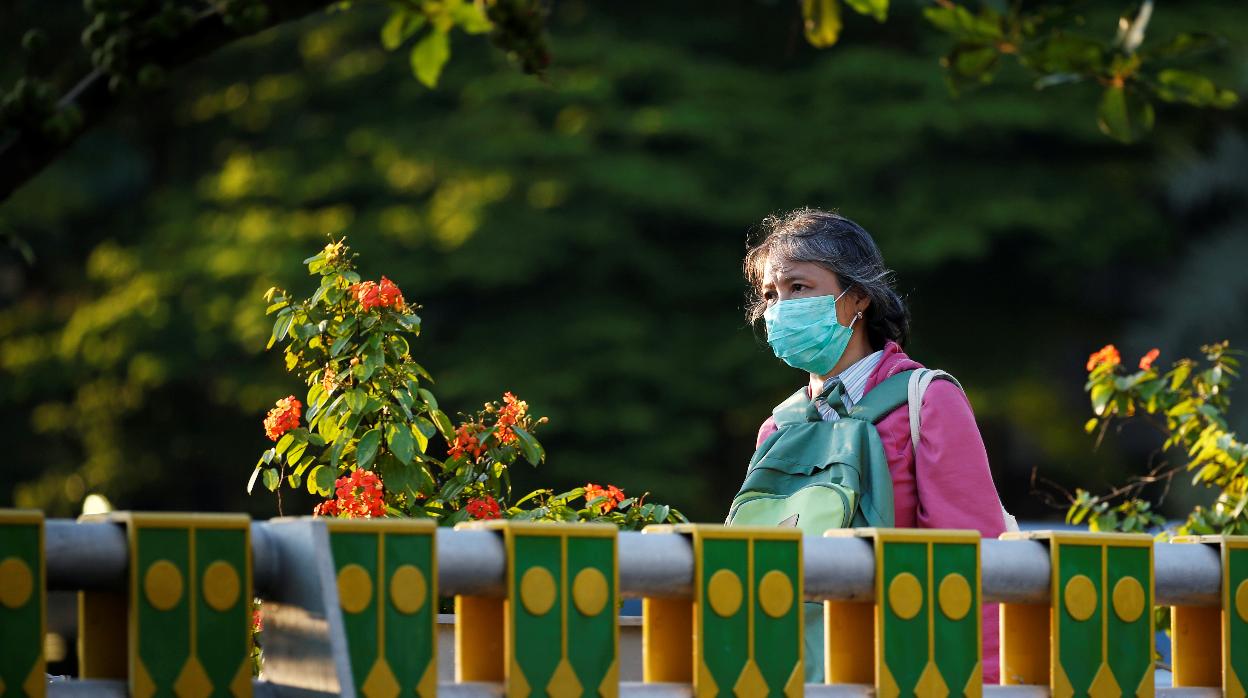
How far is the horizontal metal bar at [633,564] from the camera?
2.65 metres

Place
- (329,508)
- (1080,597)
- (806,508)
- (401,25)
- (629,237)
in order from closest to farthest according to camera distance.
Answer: (401,25), (1080,597), (806,508), (329,508), (629,237)

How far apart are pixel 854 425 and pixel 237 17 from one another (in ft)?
6.93

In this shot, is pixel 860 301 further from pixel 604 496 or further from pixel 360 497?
pixel 360 497

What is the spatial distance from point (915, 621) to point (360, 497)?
1827 mm

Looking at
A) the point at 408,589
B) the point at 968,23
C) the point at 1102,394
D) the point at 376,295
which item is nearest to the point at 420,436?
the point at 376,295

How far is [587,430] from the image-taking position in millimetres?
20203

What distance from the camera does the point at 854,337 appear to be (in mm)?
4617

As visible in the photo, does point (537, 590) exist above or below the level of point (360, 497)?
below

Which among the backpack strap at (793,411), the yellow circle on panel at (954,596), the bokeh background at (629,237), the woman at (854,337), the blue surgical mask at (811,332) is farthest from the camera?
the bokeh background at (629,237)

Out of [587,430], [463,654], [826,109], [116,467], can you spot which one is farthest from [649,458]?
[463,654]

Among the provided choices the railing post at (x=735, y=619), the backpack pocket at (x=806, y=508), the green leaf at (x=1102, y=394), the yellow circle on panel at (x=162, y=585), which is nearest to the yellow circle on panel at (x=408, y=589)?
the yellow circle on panel at (x=162, y=585)

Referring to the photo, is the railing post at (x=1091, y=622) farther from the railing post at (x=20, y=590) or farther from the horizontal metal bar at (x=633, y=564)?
the railing post at (x=20, y=590)

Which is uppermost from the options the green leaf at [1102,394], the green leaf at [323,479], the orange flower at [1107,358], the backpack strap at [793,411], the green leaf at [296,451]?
the orange flower at [1107,358]

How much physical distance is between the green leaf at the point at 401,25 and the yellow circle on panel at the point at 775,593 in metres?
0.94
